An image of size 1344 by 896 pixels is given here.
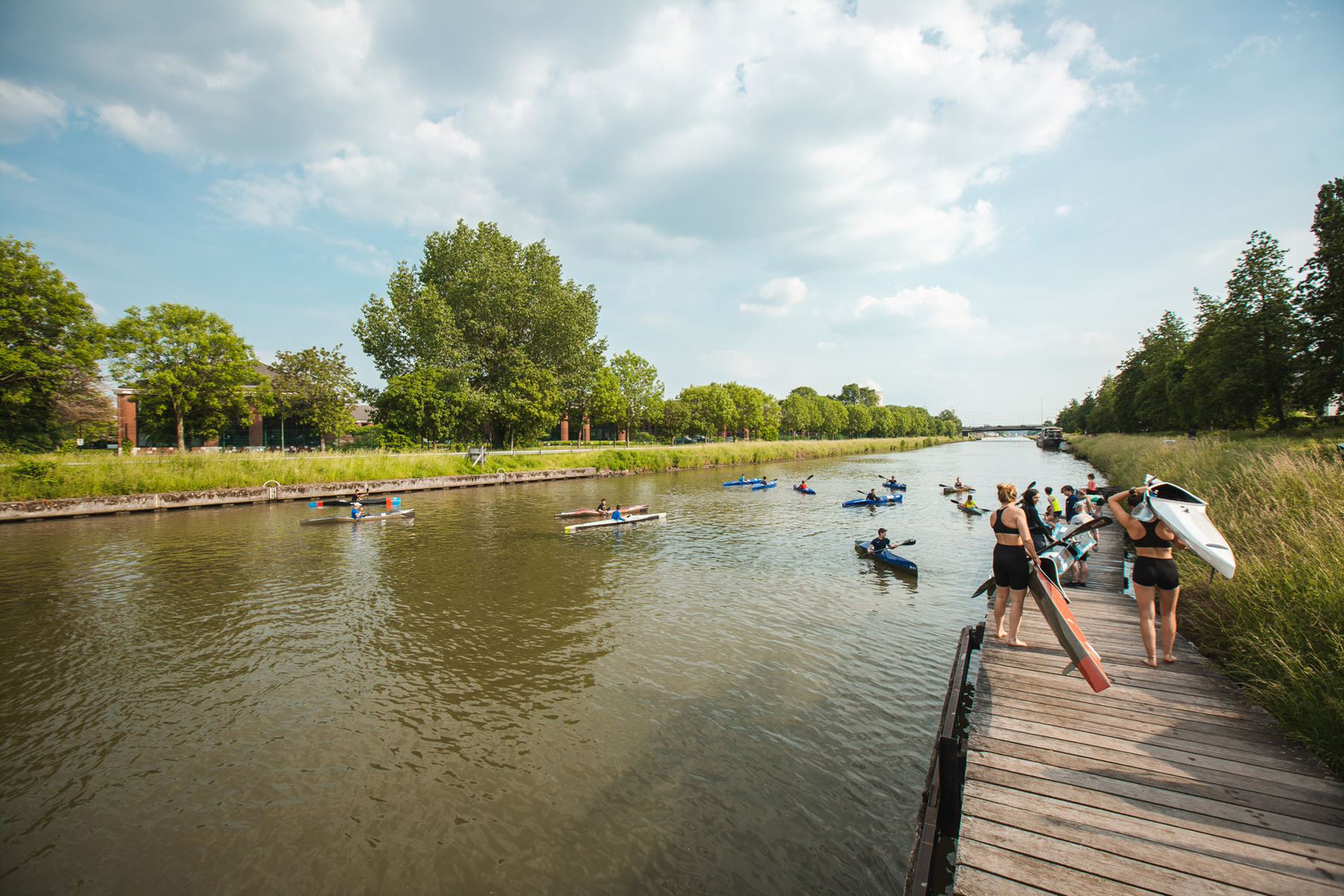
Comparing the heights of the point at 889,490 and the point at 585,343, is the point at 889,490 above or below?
below

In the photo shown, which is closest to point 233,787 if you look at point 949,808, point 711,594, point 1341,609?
point 949,808

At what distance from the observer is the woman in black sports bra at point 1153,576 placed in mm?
6949

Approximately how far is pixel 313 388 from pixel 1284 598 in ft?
198

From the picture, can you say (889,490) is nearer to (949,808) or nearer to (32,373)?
(949,808)

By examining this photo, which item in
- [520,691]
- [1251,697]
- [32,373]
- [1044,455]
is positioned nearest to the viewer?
[1251,697]

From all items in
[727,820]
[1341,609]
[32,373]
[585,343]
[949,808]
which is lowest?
[727,820]

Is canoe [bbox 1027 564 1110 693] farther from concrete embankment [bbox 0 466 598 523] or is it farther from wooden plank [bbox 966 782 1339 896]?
concrete embankment [bbox 0 466 598 523]

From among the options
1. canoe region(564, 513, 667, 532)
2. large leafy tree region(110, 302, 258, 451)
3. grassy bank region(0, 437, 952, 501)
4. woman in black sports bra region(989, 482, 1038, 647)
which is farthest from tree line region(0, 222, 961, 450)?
woman in black sports bra region(989, 482, 1038, 647)

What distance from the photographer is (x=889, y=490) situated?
114 ft

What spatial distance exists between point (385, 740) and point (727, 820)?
5054 mm

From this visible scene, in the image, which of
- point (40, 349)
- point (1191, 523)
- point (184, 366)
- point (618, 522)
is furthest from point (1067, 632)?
point (184, 366)

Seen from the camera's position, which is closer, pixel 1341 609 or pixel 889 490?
pixel 1341 609

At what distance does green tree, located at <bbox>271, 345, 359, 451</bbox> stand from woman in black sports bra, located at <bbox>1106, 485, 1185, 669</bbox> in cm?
5797

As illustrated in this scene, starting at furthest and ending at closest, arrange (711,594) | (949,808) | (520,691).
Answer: (711,594) → (520,691) → (949,808)
